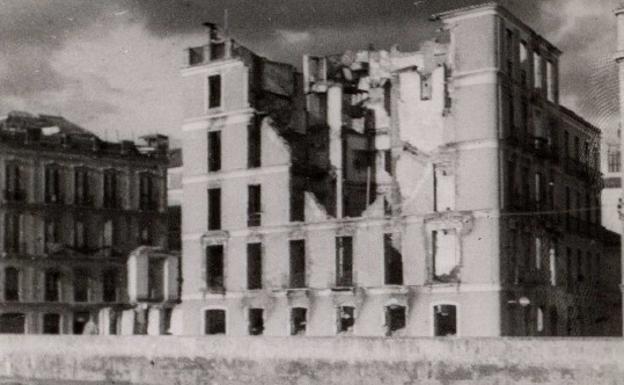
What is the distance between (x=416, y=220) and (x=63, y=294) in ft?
75.6

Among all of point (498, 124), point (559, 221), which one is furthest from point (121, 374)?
point (559, 221)

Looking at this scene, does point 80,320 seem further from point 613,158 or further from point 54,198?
point 613,158

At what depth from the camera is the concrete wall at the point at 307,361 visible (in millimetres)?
25219

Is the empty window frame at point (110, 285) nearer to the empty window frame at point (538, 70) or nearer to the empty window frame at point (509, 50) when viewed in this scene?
the empty window frame at point (538, 70)

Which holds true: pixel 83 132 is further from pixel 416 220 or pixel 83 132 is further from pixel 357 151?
pixel 416 220

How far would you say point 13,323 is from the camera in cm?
5444

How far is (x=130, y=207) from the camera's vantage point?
59.8m

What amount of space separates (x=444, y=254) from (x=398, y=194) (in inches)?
118

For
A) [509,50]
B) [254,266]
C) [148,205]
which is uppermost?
[509,50]

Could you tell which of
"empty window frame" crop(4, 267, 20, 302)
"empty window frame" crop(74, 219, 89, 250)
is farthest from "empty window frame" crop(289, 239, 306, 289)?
"empty window frame" crop(4, 267, 20, 302)

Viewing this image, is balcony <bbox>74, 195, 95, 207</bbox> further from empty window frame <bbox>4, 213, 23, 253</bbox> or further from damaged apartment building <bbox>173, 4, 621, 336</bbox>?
damaged apartment building <bbox>173, 4, 621, 336</bbox>

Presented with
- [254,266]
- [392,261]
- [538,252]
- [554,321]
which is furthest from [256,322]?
[554,321]

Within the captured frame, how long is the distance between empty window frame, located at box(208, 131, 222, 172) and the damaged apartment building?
0.10 m

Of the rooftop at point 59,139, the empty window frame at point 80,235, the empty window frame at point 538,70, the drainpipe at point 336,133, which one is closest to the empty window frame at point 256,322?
the drainpipe at point 336,133
